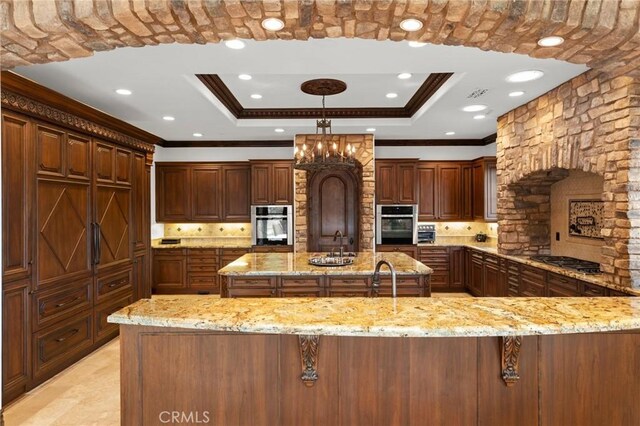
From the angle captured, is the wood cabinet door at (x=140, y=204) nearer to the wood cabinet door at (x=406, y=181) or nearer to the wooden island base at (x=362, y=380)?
the wooden island base at (x=362, y=380)

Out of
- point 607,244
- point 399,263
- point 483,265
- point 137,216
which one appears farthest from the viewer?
point 483,265

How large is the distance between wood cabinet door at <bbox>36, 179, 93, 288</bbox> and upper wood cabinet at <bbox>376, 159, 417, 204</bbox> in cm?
469

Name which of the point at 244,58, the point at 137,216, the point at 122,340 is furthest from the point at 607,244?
the point at 137,216

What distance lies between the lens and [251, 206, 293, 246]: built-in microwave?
7004 millimetres

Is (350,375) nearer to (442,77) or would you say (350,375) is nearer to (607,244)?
(607,244)

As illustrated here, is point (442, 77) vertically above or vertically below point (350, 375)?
above

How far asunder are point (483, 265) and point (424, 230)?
4.64 ft

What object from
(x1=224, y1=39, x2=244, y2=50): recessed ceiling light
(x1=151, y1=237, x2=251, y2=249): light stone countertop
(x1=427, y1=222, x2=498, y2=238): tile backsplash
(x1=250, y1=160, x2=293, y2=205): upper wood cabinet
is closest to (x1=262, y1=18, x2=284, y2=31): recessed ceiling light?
(x1=224, y1=39, x2=244, y2=50): recessed ceiling light

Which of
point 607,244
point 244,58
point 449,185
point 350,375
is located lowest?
point 350,375

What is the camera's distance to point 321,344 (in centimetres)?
203

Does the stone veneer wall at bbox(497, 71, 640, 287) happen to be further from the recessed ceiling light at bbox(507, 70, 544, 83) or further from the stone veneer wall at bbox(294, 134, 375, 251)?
the stone veneer wall at bbox(294, 134, 375, 251)

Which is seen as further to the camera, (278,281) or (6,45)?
(278,281)

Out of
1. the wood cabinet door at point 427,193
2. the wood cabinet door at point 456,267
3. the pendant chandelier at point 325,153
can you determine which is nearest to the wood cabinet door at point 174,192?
the pendant chandelier at point 325,153

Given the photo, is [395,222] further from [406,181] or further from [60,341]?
[60,341]
